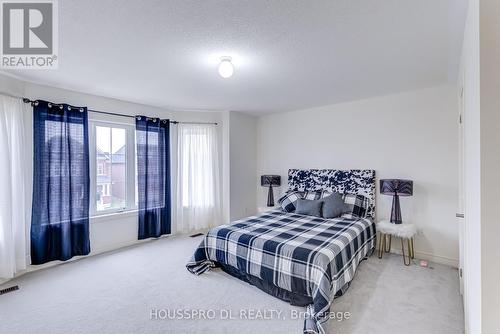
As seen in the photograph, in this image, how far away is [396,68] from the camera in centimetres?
259

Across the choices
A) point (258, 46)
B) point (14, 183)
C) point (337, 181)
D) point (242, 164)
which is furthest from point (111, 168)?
point (337, 181)

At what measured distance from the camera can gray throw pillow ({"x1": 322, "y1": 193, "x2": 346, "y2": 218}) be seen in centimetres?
351

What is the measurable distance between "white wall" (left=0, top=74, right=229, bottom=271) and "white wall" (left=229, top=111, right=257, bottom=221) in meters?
1.01

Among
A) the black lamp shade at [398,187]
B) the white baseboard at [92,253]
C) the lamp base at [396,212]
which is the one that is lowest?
the white baseboard at [92,253]

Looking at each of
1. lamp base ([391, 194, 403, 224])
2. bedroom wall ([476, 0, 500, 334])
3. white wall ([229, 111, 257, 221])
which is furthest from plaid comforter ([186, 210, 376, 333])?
white wall ([229, 111, 257, 221])

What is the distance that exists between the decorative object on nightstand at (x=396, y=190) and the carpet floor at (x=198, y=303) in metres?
0.62

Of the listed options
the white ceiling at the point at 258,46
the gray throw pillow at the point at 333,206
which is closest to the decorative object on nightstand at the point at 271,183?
the gray throw pillow at the point at 333,206

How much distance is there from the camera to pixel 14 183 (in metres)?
2.77

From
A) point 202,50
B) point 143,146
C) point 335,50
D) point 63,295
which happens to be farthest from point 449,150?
point 63,295

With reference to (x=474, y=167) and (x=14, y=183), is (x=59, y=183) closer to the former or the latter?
(x=14, y=183)

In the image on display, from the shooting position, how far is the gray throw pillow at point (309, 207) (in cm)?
362

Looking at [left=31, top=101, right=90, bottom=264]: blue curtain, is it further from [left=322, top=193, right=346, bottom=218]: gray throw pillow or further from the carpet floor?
[left=322, top=193, right=346, bottom=218]: gray throw pillow

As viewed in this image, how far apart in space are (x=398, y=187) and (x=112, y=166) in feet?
14.2

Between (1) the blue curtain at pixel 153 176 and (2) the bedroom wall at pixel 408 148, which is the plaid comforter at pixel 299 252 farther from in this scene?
(1) the blue curtain at pixel 153 176
